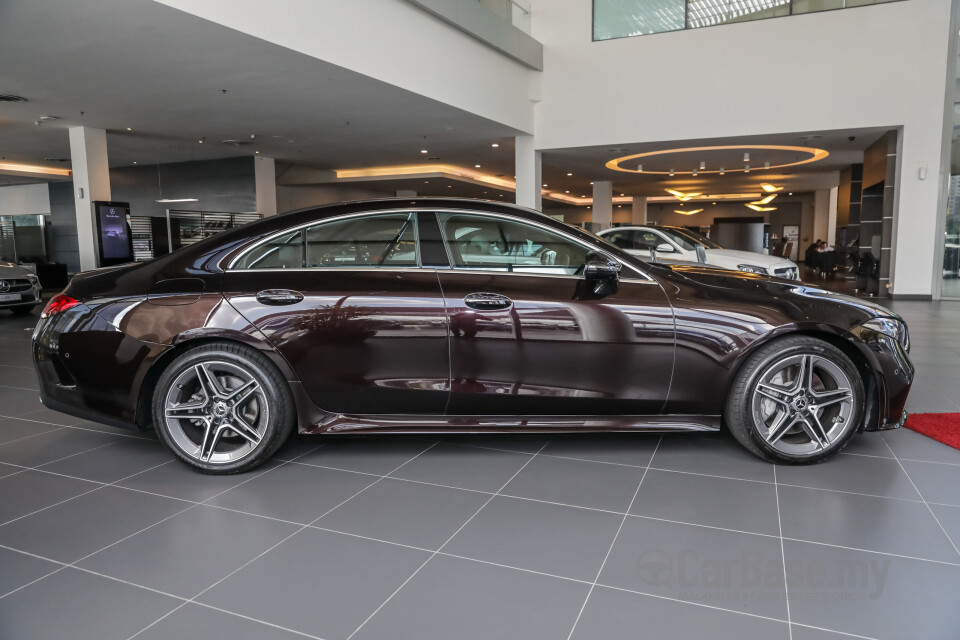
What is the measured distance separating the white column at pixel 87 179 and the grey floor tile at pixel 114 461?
10748 millimetres

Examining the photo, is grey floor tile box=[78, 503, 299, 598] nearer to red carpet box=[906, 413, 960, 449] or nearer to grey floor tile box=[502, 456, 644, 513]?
grey floor tile box=[502, 456, 644, 513]

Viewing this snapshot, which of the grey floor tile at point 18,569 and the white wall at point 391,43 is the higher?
the white wall at point 391,43

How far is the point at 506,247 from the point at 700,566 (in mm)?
1646

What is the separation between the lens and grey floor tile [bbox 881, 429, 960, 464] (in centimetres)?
312

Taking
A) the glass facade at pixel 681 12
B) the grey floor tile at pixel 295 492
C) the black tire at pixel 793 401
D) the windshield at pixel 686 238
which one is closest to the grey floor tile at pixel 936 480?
the black tire at pixel 793 401

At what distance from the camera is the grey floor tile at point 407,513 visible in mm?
2338

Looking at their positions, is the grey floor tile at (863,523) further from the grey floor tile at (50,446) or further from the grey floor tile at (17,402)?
the grey floor tile at (17,402)

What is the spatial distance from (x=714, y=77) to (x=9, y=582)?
42.8 ft

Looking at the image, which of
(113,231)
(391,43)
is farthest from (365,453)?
(113,231)

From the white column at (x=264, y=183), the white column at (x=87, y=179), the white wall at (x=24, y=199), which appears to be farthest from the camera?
the white wall at (x=24, y=199)

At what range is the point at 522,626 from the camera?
5.82 feet

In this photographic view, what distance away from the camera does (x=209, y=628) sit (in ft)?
5.85

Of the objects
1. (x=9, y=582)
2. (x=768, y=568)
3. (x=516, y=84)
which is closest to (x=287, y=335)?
(x=9, y=582)

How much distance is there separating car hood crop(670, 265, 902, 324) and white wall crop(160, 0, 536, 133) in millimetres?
5776
